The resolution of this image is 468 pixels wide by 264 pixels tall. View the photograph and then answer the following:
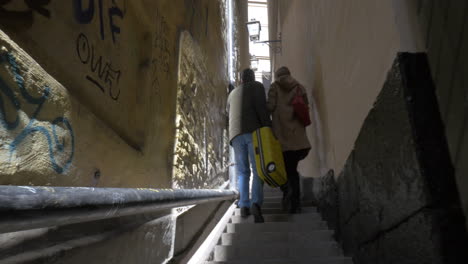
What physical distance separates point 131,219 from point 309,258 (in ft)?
4.21

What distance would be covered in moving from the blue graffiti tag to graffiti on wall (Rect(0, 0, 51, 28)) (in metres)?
0.10

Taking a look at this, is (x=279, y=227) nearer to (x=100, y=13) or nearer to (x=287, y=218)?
(x=287, y=218)

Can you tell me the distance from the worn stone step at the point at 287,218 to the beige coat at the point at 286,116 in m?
0.59

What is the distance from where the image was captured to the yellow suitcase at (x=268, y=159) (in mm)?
2496

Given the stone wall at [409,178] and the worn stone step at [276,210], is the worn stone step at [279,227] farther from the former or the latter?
the stone wall at [409,178]

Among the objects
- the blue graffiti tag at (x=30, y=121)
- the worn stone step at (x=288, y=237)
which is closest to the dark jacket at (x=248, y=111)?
the worn stone step at (x=288, y=237)

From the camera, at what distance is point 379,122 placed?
1.40 meters

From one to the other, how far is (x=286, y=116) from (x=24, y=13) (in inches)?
94.0

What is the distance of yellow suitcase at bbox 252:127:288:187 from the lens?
98.3 inches

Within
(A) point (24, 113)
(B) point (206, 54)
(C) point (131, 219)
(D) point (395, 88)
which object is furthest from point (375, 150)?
(B) point (206, 54)

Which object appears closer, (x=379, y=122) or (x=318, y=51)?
(x=379, y=122)

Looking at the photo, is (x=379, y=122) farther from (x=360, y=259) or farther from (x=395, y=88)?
(x=360, y=259)

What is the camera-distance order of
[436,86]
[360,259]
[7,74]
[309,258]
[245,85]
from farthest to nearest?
[245,85] < [309,258] < [360,259] < [436,86] < [7,74]

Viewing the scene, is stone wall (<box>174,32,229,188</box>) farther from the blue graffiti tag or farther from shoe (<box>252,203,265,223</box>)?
the blue graffiti tag
